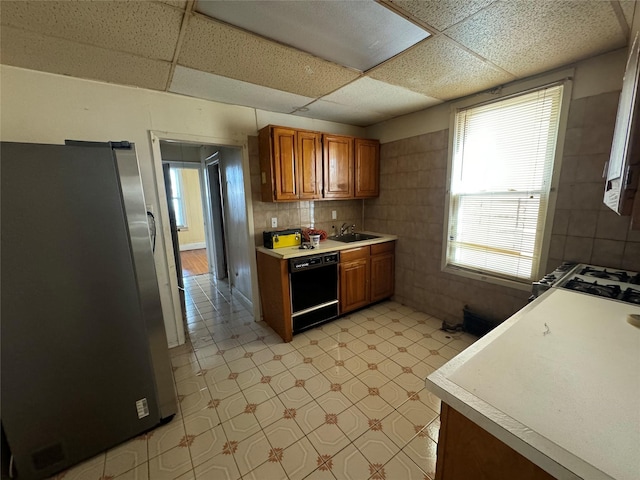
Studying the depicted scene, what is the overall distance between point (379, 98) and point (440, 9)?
4.05 feet

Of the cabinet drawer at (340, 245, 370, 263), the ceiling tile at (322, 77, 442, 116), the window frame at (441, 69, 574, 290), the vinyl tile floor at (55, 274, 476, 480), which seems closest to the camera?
the vinyl tile floor at (55, 274, 476, 480)

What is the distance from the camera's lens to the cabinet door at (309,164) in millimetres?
2717

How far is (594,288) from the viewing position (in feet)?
4.68

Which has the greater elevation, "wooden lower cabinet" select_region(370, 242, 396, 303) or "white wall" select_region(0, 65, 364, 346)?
"white wall" select_region(0, 65, 364, 346)

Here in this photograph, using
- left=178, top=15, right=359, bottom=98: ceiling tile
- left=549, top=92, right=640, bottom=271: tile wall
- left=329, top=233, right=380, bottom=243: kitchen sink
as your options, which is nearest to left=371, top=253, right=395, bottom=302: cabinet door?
left=329, top=233, right=380, bottom=243: kitchen sink

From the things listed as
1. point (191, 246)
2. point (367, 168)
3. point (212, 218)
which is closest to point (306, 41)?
point (367, 168)

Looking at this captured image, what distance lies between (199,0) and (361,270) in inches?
102

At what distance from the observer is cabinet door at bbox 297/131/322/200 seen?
8.91ft

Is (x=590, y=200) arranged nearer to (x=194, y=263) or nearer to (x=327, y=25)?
(x=327, y=25)

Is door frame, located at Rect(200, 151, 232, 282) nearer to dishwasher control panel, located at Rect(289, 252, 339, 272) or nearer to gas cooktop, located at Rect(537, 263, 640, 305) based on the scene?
dishwasher control panel, located at Rect(289, 252, 339, 272)

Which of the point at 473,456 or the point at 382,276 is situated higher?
the point at 473,456

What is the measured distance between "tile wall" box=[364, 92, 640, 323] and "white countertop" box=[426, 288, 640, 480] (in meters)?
0.98

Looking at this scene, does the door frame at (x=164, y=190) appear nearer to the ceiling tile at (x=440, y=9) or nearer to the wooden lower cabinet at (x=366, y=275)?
the wooden lower cabinet at (x=366, y=275)

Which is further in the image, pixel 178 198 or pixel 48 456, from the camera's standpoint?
pixel 178 198
